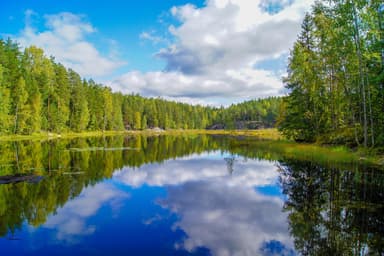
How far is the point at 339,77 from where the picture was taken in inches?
1153

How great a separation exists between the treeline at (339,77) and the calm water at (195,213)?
33.3 ft

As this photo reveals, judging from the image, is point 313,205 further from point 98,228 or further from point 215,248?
point 98,228

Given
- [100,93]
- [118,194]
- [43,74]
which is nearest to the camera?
[118,194]

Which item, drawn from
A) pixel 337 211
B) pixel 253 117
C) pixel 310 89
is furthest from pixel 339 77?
pixel 253 117

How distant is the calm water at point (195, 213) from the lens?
7.77m

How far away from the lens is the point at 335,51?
26.8m

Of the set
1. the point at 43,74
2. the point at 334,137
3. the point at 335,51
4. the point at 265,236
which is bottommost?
the point at 265,236

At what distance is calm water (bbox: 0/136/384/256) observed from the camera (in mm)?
7773

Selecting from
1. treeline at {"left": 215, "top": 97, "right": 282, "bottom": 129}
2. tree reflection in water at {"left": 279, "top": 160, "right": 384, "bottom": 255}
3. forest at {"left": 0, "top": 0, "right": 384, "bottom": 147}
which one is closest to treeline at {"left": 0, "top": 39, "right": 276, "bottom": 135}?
forest at {"left": 0, "top": 0, "right": 384, "bottom": 147}

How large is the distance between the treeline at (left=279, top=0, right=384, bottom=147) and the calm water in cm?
1015

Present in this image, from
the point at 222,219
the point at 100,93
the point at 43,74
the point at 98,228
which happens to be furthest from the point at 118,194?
the point at 100,93

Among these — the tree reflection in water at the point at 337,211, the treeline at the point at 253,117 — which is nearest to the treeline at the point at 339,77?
the tree reflection in water at the point at 337,211

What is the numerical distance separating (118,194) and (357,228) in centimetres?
1087

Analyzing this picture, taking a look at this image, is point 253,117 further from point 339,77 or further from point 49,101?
point 339,77
